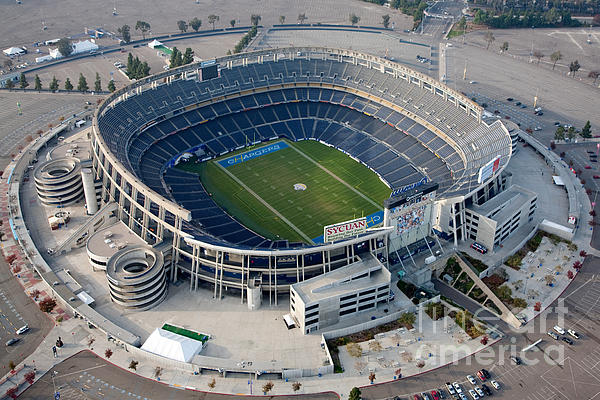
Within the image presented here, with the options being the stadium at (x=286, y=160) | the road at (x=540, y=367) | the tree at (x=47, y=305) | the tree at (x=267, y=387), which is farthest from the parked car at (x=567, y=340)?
the tree at (x=47, y=305)

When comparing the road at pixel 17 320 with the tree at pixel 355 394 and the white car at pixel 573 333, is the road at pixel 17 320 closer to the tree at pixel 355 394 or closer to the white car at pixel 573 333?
the tree at pixel 355 394

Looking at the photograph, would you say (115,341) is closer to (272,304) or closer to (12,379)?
(12,379)

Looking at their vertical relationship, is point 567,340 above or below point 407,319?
below

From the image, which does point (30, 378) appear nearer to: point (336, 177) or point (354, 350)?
point (354, 350)

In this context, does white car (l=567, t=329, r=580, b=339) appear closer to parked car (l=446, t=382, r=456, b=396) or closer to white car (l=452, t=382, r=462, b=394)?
white car (l=452, t=382, r=462, b=394)

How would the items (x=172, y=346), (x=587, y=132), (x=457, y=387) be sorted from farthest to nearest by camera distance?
1. (x=587, y=132)
2. (x=172, y=346)
3. (x=457, y=387)

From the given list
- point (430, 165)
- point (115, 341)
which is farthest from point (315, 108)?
point (115, 341)

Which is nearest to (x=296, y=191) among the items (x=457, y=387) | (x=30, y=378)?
(x=457, y=387)
